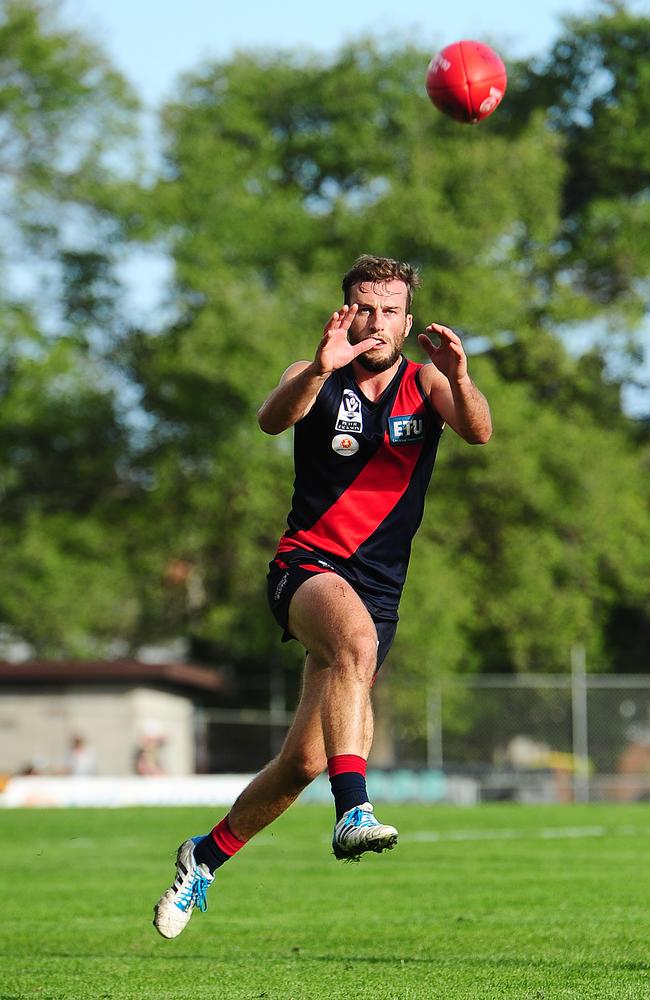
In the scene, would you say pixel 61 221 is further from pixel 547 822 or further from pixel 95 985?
Answer: pixel 95 985

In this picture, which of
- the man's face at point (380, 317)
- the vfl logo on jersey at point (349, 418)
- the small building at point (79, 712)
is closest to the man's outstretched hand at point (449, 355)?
the man's face at point (380, 317)

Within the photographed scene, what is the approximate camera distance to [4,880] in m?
13.0

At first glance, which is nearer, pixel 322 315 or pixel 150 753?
pixel 150 753

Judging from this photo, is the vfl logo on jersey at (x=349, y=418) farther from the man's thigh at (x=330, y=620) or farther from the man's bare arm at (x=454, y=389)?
the man's thigh at (x=330, y=620)

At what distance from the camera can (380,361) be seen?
6.73m

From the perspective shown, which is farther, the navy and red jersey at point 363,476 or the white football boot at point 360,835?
the navy and red jersey at point 363,476

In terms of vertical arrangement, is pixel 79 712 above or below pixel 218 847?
below

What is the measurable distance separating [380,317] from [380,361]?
192 millimetres

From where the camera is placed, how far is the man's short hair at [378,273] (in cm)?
671

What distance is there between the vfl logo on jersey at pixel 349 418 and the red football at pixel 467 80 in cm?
335

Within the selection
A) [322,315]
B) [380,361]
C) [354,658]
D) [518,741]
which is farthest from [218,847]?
[322,315]

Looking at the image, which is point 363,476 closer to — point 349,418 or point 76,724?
point 349,418

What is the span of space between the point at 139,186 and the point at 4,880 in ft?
97.3

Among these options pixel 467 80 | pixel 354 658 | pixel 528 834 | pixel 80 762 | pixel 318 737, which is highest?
pixel 467 80
